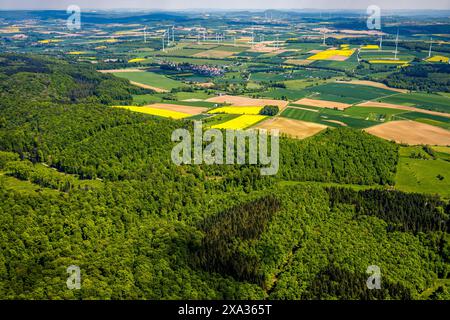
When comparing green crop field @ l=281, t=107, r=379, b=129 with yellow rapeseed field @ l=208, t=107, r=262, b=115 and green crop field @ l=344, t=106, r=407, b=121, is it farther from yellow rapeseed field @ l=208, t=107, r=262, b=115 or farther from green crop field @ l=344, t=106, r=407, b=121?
yellow rapeseed field @ l=208, t=107, r=262, b=115

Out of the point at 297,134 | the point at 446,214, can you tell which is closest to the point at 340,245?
the point at 446,214

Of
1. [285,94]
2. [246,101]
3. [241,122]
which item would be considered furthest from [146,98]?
[241,122]

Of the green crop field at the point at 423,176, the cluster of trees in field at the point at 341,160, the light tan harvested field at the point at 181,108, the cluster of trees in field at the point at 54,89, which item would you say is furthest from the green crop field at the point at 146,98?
the green crop field at the point at 423,176

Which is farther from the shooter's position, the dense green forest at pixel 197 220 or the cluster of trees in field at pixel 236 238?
the cluster of trees in field at pixel 236 238

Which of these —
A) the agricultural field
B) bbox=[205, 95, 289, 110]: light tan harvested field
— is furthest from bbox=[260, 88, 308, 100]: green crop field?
the agricultural field

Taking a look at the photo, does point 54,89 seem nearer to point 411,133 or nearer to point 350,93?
point 350,93

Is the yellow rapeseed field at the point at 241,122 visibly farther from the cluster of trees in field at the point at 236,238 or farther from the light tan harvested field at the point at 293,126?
the cluster of trees in field at the point at 236,238
